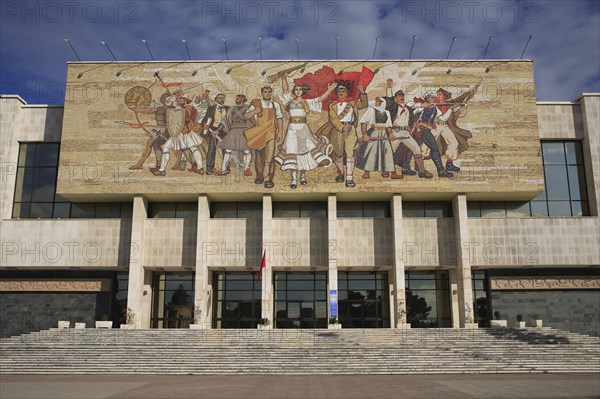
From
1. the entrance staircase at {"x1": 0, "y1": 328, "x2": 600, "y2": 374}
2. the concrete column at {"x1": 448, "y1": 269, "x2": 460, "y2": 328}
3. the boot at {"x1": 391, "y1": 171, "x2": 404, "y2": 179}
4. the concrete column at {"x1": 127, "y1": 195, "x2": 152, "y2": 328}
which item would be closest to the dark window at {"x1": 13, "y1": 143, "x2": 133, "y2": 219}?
the concrete column at {"x1": 127, "y1": 195, "x2": 152, "y2": 328}

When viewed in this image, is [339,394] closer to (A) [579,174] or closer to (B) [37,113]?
(A) [579,174]

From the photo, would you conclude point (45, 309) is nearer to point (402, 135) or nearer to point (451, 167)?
point (402, 135)

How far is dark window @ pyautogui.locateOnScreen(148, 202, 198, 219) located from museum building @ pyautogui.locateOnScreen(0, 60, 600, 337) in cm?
22

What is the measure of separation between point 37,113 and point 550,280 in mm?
39465

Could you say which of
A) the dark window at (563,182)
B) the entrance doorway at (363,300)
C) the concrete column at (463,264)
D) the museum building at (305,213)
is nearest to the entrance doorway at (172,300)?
the museum building at (305,213)

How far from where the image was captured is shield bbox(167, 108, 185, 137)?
39506 millimetres

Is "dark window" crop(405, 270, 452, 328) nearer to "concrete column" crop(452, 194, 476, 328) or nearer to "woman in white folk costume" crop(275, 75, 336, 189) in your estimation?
"concrete column" crop(452, 194, 476, 328)

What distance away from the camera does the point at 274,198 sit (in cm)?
4016

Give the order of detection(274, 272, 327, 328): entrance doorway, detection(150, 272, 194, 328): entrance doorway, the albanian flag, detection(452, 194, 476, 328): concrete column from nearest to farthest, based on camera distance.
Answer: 1. detection(452, 194, 476, 328): concrete column
2. the albanian flag
3. detection(274, 272, 327, 328): entrance doorway
4. detection(150, 272, 194, 328): entrance doorway

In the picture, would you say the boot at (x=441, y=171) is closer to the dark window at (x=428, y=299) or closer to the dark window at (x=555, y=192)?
the dark window at (x=555, y=192)

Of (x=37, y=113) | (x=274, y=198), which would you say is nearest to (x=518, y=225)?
(x=274, y=198)

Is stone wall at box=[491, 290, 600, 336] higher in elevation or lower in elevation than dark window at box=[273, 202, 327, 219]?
lower

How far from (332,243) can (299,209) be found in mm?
A: 4361

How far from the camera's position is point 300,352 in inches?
1123
